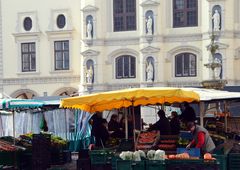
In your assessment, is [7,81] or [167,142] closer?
[167,142]

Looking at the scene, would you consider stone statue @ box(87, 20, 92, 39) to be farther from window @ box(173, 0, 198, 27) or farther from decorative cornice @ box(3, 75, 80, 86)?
window @ box(173, 0, 198, 27)

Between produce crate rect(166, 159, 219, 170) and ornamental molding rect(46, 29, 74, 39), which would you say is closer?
produce crate rect(166, 159, 219, 170)

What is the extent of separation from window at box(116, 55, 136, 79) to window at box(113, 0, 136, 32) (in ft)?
5.80

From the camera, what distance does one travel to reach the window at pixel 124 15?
34.6 meters

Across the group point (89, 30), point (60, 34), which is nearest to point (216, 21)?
point (89, 30)

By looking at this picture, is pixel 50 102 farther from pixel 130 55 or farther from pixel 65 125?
pixel 130 55

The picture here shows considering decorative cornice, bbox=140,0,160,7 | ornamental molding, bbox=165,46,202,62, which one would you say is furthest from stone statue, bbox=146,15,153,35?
ornamental molding, bbox=165,46,202,62

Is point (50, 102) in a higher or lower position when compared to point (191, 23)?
lower

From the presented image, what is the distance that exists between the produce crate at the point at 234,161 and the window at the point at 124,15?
23.5 meters

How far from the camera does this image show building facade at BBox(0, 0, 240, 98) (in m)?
32.4

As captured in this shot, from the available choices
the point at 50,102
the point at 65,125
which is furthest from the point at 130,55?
the point at 50,102

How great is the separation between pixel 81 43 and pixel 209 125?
19056 mm

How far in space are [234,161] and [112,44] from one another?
23.6 m

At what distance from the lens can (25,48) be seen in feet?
122
